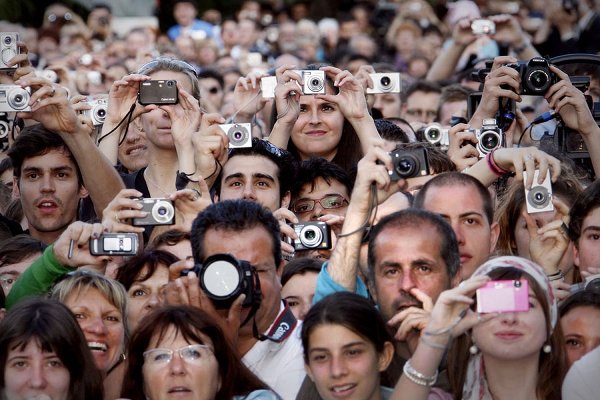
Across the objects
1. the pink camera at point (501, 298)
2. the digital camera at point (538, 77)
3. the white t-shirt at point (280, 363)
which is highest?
the digital camera at point (538, 77)

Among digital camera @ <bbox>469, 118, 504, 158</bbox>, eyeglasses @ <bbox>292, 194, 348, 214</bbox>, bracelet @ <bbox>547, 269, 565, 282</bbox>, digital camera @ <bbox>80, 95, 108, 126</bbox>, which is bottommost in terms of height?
bracelet @ <bbox>547, 269, 565, 282</bbox>

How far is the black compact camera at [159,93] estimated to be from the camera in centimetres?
838

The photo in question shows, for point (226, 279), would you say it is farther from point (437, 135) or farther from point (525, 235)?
point (437, 135)

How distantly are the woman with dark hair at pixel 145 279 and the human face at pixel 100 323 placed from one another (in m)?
0.39

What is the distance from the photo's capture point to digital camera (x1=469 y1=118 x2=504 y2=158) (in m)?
8.37

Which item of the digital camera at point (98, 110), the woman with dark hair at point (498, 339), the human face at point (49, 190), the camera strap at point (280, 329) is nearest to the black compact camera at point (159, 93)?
the human face at point (49, 190)

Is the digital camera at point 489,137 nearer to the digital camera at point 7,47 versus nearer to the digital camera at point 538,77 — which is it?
the digital camera at point 538,77

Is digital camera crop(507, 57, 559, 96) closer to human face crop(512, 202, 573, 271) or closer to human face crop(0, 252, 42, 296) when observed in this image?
human face crop(512, 202, 573, 271)

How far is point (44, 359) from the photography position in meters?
6.52

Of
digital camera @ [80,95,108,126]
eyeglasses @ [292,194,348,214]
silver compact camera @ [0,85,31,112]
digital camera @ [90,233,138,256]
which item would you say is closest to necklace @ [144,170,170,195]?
digital camera @ [80,95,108,126]

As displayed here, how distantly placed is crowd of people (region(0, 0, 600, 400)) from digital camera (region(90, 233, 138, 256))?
0.03 ft

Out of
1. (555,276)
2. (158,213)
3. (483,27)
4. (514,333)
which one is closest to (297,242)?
(158,213)

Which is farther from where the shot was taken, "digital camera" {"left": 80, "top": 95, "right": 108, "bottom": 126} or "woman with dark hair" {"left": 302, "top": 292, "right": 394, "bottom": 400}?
"digital camera" {"left": 80, "top": 95, "right": 108, "bottom": 126}

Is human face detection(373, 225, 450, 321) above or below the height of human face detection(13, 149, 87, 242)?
below
